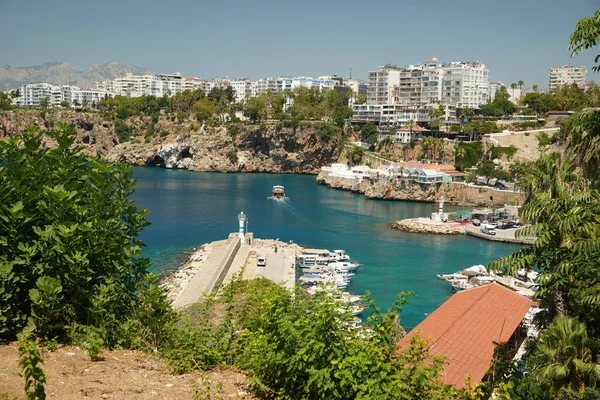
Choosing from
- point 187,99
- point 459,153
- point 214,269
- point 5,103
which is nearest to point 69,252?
point 214,269

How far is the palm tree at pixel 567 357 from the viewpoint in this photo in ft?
23.0

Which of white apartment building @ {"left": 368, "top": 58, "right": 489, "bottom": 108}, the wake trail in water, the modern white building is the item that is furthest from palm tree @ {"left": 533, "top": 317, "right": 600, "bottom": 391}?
white apartment building @ {"left": 368, "top": 58, "right": 489, "bottom": 108}

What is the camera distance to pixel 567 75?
116 m

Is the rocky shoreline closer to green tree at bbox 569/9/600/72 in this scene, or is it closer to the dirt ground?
the dirt ground

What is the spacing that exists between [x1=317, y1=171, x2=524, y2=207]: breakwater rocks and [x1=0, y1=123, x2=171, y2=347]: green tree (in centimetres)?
4058

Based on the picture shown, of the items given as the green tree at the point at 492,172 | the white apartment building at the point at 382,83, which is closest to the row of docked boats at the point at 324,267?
the green tree at the point at 492,172

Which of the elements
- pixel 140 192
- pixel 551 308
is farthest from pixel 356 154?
pixel 551 308

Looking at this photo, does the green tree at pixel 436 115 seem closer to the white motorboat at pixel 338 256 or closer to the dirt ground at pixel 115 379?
the white motorboat at pixel 338 256

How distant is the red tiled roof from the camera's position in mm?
9578

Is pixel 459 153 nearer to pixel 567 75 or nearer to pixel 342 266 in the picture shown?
pixel 342 266

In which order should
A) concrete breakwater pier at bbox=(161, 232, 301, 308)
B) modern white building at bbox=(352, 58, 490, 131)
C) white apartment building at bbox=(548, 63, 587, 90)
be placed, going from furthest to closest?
white apartment building at bbox=(548, 63, 587, 90)
modern white building at bbox=(352, 58, 490, 131)
concrete breakwater pier at bbox=(161, 232, 301, 308)

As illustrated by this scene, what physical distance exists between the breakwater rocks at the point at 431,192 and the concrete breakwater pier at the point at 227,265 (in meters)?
21.6

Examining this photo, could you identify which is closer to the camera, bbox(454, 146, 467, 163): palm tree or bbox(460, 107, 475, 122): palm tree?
bbox(454, 146, 467, 163): palm tree

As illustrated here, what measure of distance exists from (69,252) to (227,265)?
57.5ft
